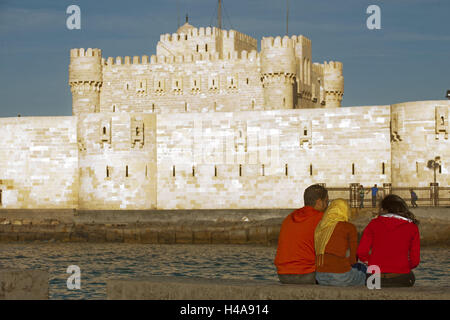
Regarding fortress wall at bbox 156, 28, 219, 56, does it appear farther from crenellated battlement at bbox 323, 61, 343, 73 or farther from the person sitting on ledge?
the person sitting on ledge

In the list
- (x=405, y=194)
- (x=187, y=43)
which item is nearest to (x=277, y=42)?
(x=187, y=43)

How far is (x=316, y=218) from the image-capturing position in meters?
7.65

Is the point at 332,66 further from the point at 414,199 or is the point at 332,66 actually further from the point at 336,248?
the point at 336,248

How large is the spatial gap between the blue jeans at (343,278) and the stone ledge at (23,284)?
→ 2.70 meters

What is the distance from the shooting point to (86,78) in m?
44.2

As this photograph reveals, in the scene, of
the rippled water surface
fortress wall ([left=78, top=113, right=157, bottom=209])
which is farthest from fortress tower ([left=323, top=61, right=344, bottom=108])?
the rippled water surface

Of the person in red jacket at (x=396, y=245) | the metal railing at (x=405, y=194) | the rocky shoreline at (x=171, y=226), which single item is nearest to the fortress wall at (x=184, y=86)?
the metal railing at (x=405, y=194)

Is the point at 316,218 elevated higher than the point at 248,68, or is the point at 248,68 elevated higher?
the point at 248,68

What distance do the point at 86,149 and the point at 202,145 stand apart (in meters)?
5.08

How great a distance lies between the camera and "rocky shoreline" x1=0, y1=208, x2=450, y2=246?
2712 cm

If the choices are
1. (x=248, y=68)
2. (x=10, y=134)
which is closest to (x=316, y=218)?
(x=10, y=134)

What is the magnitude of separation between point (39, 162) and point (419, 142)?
56.7 ft
